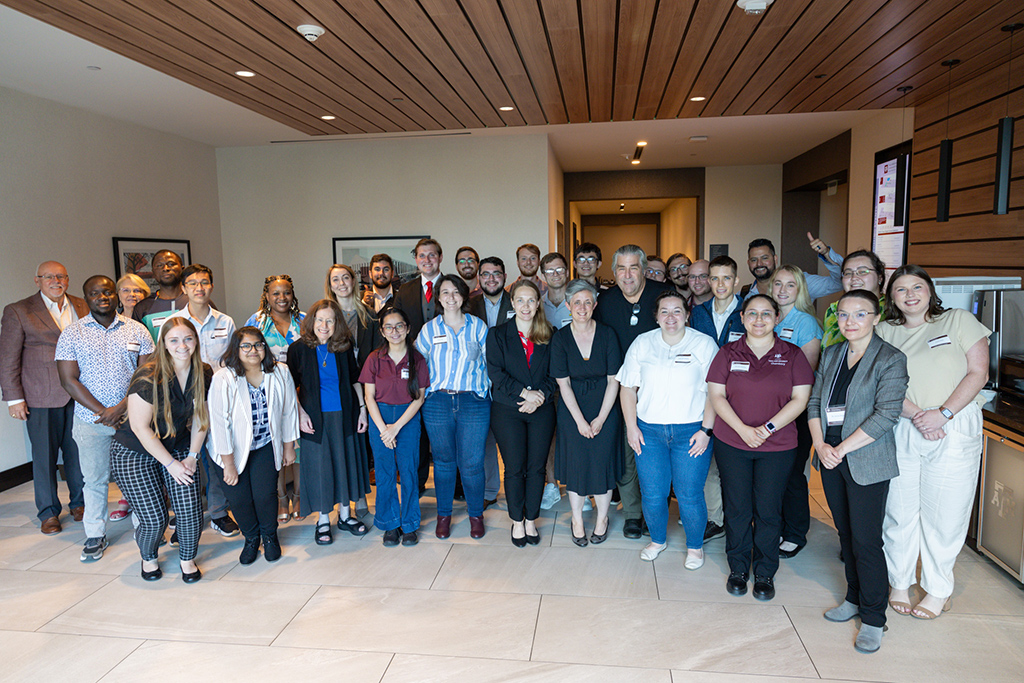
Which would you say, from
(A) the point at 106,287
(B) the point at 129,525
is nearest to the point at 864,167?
(A) the point at 106,287

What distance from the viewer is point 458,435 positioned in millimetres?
3752

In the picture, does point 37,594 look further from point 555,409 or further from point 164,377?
point 555,409

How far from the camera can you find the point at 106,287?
374 cm

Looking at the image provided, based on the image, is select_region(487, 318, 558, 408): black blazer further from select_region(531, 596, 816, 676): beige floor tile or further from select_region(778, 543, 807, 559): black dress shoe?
select_region(778, 543, 807, 559): black dress shoe

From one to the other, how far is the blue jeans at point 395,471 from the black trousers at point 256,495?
0.58 meters

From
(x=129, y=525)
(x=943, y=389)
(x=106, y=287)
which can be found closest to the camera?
(x=943, y=389)

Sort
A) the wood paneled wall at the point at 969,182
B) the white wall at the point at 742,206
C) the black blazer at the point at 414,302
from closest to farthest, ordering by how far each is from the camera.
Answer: the wood paneled wall at the point at 969,182
the black blazer at the point at 414,302
the white wall at the point at 742,206

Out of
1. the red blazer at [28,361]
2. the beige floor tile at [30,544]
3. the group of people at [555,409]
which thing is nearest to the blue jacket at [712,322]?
the group of people at [555,409]

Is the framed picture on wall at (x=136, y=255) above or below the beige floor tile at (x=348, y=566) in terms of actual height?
above

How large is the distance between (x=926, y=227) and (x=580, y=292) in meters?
4.13

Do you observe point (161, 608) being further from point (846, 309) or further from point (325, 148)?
point (325, 148)

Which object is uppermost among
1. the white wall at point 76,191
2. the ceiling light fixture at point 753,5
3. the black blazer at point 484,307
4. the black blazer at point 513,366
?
the ceiling light fixture at point 753,5

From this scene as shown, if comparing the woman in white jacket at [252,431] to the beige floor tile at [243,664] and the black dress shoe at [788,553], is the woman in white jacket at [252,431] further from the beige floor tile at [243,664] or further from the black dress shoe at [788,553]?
the black dress shoe at [788,553]

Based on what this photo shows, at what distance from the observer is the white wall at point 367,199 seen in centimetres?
730
